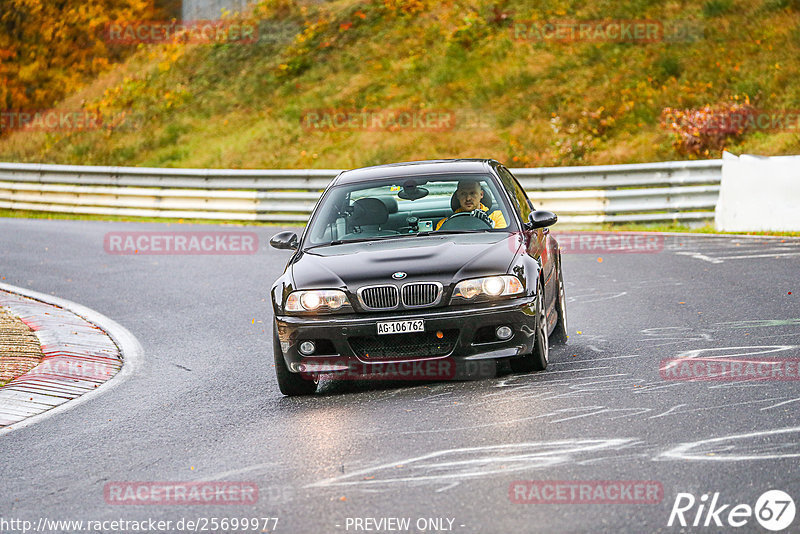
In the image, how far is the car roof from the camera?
377 inches

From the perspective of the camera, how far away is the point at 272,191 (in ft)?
80.9

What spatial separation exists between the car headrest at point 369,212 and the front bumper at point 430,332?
1.39 metres

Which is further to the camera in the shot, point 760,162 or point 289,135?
point 289,135

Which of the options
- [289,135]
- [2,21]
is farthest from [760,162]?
[2,21]

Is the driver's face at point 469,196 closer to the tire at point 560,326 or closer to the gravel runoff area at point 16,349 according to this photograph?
the tire at point 560,326

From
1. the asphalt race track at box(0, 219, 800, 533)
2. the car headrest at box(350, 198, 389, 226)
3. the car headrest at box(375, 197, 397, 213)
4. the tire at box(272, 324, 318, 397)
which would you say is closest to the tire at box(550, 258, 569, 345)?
the asphalt race track at box(0, 219, 800, 533)

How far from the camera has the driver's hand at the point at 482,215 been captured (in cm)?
914

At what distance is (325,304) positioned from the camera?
804 cm

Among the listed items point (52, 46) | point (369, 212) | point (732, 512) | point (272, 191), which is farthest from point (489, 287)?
point (52, 46)

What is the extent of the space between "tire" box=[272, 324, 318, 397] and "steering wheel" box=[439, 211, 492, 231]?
1655 mm

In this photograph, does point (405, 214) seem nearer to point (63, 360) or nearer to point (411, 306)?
point (411, 306)

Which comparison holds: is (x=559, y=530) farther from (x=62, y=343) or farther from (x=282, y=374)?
(x=62, y=343)

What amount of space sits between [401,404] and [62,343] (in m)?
4.36

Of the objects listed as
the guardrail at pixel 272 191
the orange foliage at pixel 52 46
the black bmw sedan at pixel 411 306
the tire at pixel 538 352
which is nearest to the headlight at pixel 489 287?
the black bmw sedan at pixel 411 306
